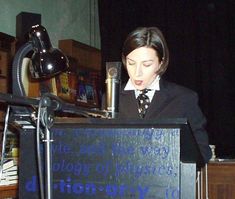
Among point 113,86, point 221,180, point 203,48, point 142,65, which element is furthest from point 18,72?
point 203,48

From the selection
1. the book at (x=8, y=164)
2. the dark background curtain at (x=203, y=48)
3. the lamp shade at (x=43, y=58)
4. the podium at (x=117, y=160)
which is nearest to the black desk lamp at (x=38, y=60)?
the lamp shade at (x=43, y=58)

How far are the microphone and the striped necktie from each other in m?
0.37

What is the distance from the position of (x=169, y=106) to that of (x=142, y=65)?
196 millimetres

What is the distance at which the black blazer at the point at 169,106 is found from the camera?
168 centimetres

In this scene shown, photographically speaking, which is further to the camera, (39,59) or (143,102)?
(143,102)

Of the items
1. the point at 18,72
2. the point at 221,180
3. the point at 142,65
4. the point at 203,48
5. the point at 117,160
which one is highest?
the point at 203,48

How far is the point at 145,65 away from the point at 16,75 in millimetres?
668

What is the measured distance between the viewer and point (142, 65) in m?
1.72

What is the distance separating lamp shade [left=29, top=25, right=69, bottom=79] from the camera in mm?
1198

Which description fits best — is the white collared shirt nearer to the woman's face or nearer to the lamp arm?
the woman's face

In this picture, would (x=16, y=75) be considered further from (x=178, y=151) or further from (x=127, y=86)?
(x=127, y=86)

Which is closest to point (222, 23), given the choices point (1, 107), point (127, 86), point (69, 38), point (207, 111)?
point (207, 111)

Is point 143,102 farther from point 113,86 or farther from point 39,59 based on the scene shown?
point 39,59

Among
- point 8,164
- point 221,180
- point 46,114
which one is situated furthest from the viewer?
point 221,180
